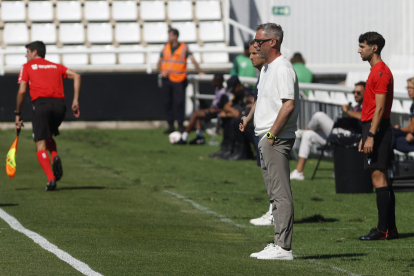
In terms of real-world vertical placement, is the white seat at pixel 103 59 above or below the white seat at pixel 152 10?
below

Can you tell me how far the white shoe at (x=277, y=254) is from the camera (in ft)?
19.4

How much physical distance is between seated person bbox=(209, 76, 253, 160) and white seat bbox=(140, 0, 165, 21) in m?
8.97

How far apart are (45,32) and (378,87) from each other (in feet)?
55.3

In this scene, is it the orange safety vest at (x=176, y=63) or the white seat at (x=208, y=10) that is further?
the white seat at (x=208, y=10)

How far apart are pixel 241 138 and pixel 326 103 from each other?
1.70 metres

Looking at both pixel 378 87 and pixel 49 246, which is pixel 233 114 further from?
pixel 49 246

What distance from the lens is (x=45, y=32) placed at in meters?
22.3

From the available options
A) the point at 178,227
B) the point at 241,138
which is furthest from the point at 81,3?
the point at 178,227

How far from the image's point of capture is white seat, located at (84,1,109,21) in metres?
22.5

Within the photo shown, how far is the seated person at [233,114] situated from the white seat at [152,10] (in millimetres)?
8972

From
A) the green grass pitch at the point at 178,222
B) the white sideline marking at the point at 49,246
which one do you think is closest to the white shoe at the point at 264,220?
the green grass pitch at the point at 178,222

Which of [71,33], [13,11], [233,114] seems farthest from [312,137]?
[13,11]

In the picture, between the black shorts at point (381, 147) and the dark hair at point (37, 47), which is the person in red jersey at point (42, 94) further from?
the black shorts at point (381, 147)

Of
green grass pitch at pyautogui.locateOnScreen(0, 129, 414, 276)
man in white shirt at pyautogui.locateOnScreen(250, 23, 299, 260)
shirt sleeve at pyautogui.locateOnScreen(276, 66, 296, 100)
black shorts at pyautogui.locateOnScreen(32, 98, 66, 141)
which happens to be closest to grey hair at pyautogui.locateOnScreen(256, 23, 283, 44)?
man in white shirt at pyautogui.locateOnScreen(250, 23, 299, 260)
